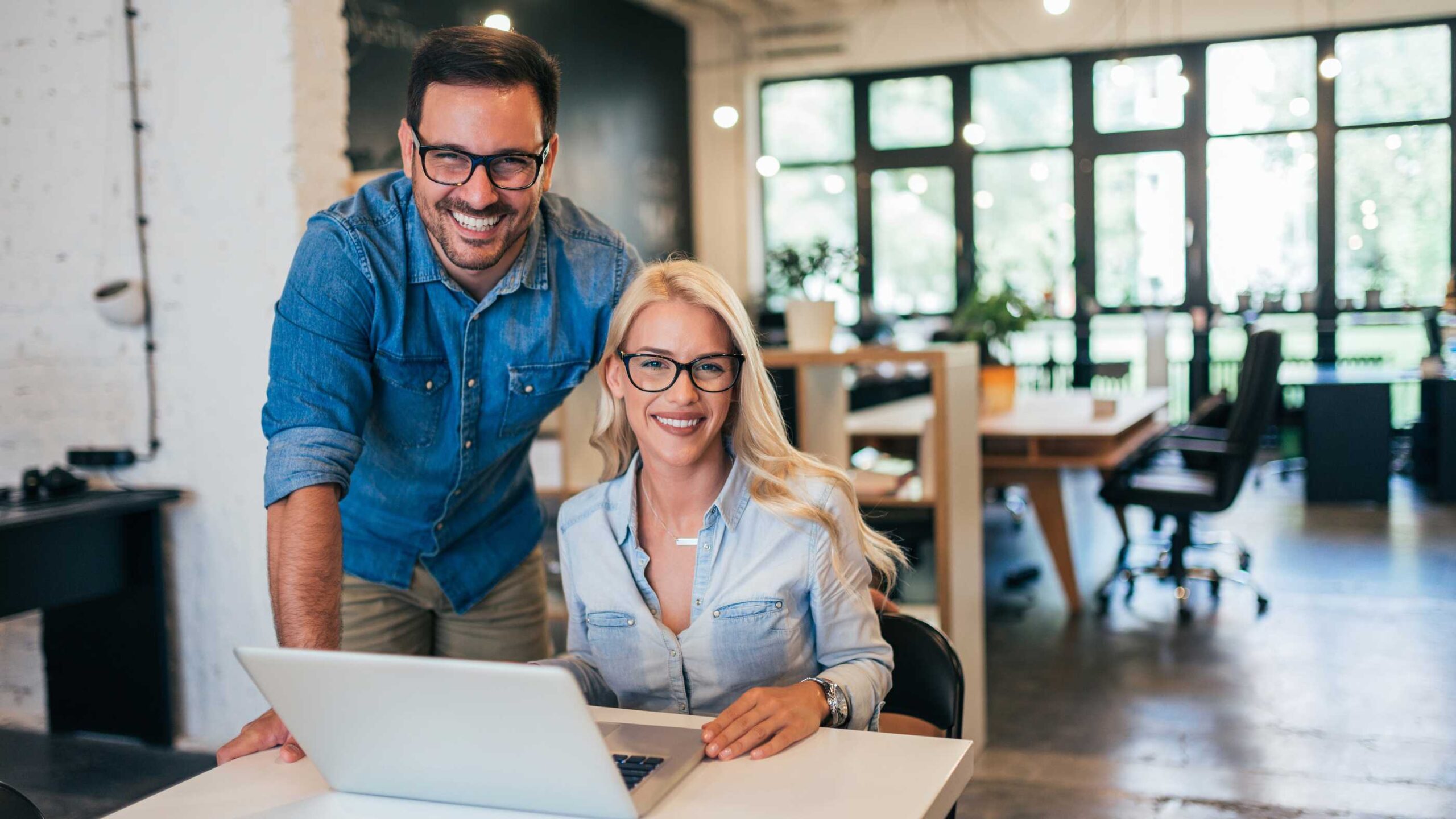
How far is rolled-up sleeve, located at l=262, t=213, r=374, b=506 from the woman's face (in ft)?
1.28

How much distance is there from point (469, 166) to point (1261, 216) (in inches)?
356

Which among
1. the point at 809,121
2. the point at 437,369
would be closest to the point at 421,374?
the point at 437,369

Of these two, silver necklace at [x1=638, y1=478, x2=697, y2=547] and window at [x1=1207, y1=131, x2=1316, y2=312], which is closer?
silver necklace at [x1=638, y1=478, x2=697, y2=547]

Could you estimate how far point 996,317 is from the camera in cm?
522

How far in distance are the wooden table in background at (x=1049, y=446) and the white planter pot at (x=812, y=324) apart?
1341 millimetres

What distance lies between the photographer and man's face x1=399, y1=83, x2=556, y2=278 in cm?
162

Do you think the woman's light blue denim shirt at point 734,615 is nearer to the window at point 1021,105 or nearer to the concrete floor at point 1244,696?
the concrete floor at point 1244,696

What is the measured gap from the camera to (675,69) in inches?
394

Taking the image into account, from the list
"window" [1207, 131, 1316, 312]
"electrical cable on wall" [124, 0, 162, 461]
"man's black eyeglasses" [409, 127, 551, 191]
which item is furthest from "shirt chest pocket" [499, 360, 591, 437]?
"window" [1207, 131, 1316, 312]

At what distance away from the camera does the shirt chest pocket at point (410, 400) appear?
182cm

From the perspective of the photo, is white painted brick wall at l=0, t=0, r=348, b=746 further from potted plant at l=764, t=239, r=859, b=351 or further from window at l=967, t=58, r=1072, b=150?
window at l=967, t=58, r=1072, b=150

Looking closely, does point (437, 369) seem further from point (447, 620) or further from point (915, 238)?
point (915, 238)

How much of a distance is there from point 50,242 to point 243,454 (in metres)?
0.90

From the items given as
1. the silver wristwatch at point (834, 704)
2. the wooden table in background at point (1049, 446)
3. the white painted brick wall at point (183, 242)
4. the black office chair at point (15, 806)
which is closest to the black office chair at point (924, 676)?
the silver wristwatch at point (834, 704)
